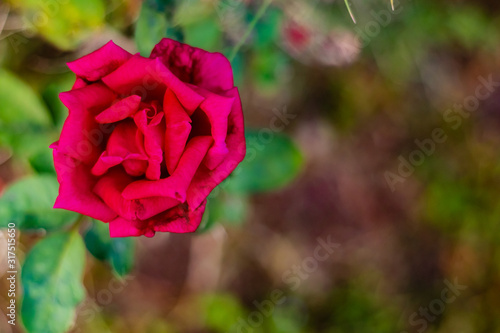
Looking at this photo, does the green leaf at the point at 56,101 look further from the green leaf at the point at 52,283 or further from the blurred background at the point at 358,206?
the blurred background at the point at 358,206

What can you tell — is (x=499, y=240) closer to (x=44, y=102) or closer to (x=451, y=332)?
(x=451, y=332)

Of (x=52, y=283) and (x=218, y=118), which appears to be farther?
(x=52, y=283)

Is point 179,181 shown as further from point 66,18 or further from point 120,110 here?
point 66,18

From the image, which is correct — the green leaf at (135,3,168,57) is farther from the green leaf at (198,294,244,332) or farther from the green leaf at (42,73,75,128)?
the green leaf at (198,294,244,332)

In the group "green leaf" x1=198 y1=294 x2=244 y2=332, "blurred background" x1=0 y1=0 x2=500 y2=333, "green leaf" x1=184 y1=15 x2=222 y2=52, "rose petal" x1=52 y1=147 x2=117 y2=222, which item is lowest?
"green leaf" x1=198 y1=294 x2=244 y2=332

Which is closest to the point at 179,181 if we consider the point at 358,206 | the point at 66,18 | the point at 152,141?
the point at 152,141

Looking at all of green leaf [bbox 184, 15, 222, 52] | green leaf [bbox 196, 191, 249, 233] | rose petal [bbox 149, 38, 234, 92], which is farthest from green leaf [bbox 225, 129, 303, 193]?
rose petal [bbox 149, 38, 234, 92]

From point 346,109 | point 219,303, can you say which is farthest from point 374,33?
point 219,303

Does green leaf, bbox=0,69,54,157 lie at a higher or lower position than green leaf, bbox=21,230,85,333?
higher

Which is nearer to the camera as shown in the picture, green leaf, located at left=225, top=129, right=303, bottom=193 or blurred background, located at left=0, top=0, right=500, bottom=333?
green leaf, located at left=225, top=129, right=303, bottom=193
